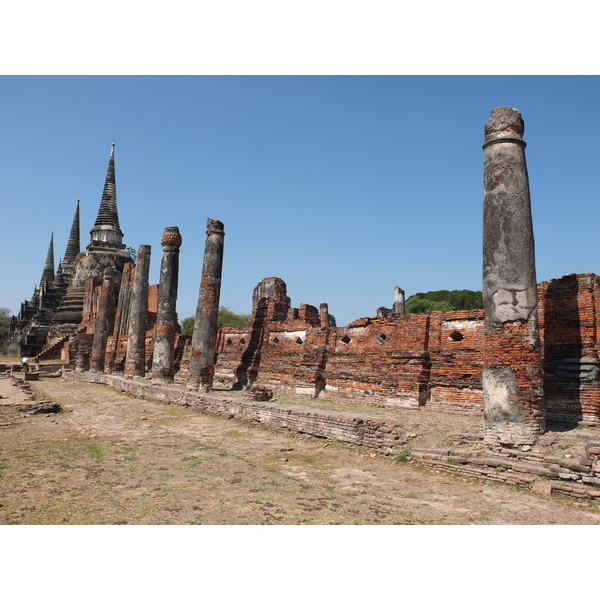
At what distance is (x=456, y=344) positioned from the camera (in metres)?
10.8

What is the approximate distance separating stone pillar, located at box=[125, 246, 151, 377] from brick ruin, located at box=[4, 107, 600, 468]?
56mm

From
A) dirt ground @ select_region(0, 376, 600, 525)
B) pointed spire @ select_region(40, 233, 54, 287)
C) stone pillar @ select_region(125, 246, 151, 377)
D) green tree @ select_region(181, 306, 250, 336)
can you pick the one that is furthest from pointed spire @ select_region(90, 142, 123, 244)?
dirt ground @ select_region(0, 376, 600, 525)

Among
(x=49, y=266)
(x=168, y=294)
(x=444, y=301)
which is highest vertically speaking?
(x=49, y=266)

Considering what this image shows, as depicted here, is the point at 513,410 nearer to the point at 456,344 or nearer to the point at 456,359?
the point at 456,359

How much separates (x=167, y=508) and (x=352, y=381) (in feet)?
30.1

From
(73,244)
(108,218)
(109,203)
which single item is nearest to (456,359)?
(108,218)

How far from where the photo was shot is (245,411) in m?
10.8

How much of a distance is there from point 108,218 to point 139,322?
113ft

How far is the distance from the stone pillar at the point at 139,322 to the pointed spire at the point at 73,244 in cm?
4683

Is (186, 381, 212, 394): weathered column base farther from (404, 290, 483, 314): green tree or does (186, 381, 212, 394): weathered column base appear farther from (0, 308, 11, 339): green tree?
(0, 308, 11, 339): green tree

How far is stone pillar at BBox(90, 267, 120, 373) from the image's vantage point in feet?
85.9

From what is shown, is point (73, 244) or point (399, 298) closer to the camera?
point (399, 298)

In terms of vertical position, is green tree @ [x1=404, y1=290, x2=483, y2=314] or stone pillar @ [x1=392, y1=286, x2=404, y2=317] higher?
green tree @ [x1=404, y1=290, x2=483, y2=314]

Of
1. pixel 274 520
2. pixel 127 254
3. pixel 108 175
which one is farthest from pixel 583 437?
pixel 108 175
